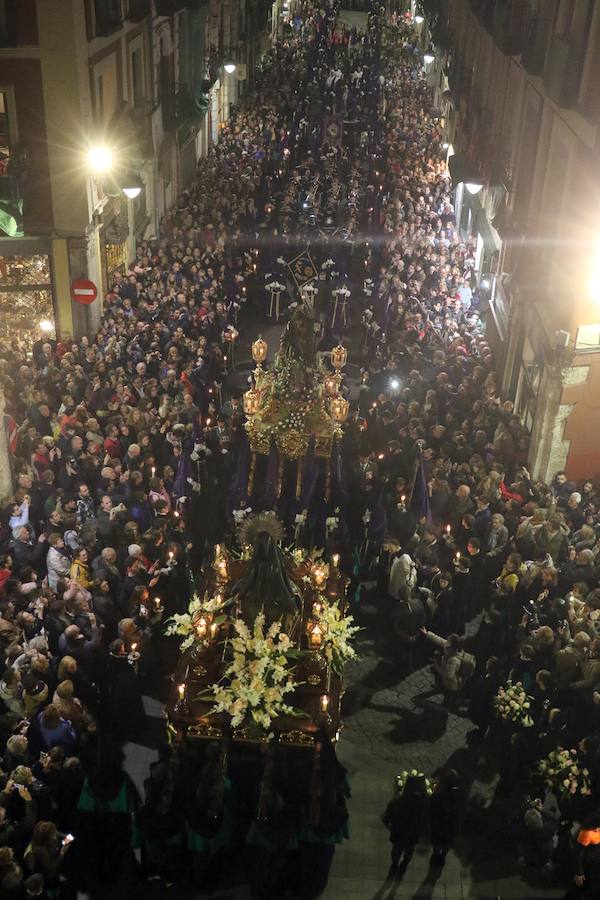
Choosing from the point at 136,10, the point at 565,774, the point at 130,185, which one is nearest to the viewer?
the point at 565,774

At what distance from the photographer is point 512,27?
2105 centimetres

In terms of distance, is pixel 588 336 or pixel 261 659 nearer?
pixel 261 659

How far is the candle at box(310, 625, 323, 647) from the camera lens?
33.0 ft

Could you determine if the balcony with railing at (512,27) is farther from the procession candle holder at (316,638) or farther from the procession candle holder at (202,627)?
the procession candle holder at (202,627)

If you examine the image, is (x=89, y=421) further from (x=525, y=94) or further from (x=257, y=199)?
(x=257, y=199)

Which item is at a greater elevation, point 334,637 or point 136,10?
point 136,10

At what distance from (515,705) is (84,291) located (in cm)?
1370

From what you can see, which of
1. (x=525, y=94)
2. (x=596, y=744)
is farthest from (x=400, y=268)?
(x=596, y=744)

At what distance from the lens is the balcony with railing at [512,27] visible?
20.7 meters

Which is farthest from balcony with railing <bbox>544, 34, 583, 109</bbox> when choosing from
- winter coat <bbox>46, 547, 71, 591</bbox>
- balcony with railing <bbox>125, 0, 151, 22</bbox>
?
balcony with railing <bbox>125, 0, 151, 22</bbox>

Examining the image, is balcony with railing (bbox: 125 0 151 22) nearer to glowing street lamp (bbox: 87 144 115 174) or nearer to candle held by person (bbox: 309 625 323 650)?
glowing street lamp (bbox: 87 144 115 174)

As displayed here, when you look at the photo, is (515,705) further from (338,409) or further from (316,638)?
(338,409)

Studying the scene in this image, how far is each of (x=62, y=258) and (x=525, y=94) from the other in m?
11.4

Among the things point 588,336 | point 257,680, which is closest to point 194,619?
point 257,680
